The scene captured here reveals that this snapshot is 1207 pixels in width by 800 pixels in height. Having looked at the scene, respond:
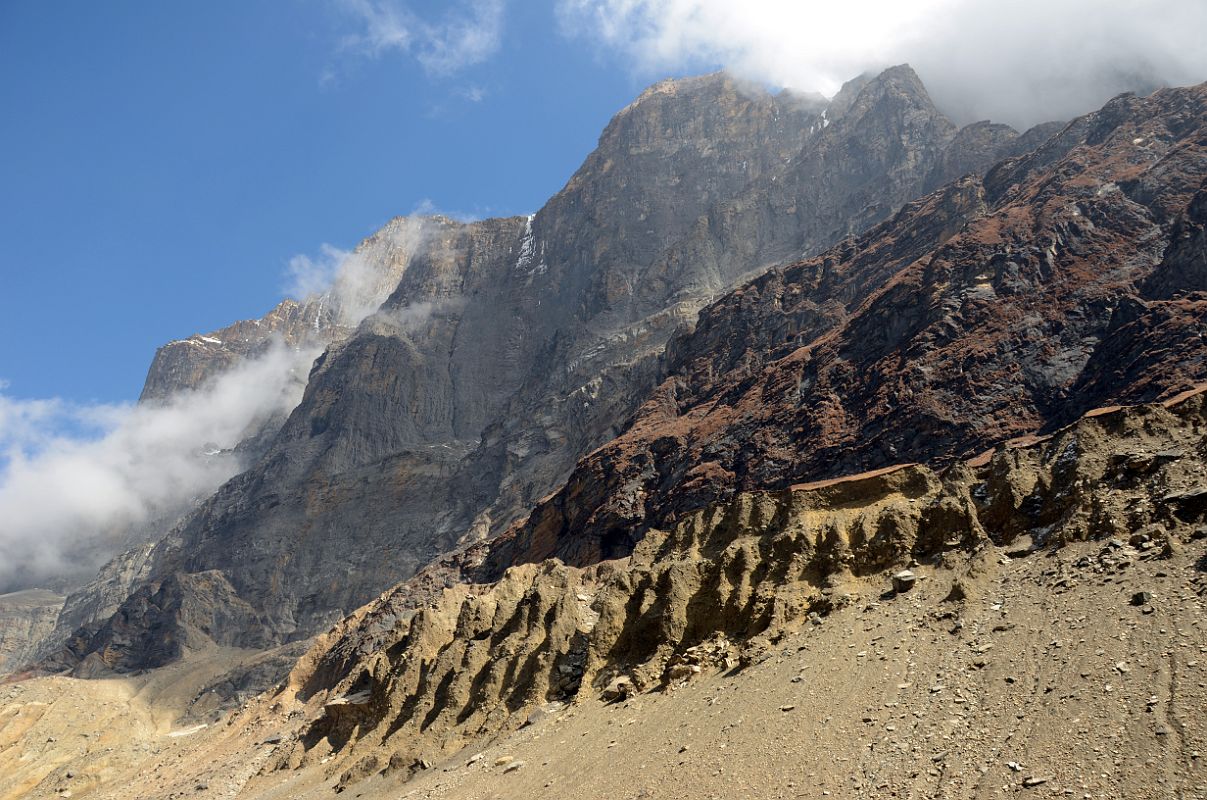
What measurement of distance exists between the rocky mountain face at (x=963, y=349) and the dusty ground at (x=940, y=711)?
1895 inches

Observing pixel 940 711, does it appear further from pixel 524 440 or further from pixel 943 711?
pixel 524 440

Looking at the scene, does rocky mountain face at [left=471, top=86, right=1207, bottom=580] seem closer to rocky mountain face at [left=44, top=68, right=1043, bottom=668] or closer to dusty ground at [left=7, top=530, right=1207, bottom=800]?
rocky mountain face at [left=44, top=68, right=1043, bottom=668]

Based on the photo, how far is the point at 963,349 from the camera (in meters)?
86.7

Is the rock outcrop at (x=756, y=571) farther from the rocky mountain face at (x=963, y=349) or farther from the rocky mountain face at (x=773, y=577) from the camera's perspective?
the rocky mountain face at (x=963, y=349)

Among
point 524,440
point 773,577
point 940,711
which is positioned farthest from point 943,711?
point 524,440

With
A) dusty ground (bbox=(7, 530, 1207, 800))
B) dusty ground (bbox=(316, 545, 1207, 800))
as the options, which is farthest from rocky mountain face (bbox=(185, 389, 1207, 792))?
→ dusty ground (bbox=(316, 545, 1207, 800))

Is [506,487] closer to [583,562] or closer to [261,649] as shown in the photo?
[261,649]

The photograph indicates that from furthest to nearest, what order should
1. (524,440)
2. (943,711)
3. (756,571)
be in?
(524,440) → (756,571) → (943,711)

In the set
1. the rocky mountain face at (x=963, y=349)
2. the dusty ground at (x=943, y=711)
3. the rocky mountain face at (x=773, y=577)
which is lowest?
the dusty ground at (x=943, y=711)

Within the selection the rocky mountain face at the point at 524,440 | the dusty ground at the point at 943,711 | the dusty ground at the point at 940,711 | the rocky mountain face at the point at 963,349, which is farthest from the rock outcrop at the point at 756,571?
the rocky mountain face at the point at 524,440

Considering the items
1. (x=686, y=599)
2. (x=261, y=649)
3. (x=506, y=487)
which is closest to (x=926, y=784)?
(x=686, y=599)

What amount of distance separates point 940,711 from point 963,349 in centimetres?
6752

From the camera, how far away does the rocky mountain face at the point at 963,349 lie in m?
78.8

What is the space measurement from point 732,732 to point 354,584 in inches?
5450
